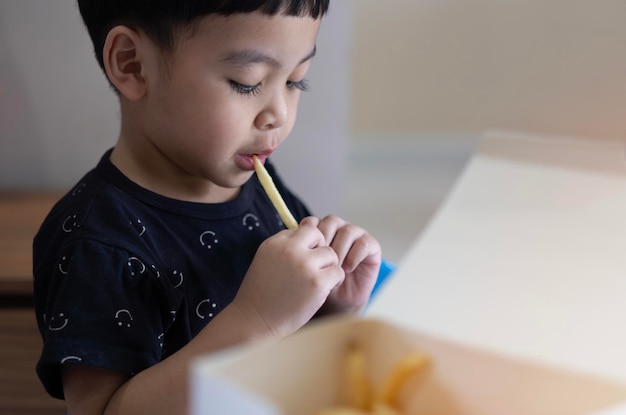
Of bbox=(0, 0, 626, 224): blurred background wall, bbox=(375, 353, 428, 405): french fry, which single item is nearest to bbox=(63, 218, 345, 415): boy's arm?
bbox=(375, 353, 428, 405): french fry

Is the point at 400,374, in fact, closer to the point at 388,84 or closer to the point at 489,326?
the point at 489,326

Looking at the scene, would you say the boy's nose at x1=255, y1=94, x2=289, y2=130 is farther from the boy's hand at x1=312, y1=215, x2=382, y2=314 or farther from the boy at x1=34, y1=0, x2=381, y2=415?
the boy's hand at x1=312, y1=215, x2=382, y2=314

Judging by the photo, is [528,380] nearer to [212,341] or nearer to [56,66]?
[212,341]

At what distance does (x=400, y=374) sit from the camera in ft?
1.05

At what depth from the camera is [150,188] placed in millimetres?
705

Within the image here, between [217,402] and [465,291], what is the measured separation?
0.18 metres

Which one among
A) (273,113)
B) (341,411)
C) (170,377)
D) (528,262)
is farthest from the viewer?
(273,113)

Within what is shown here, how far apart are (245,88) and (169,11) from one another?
96mm

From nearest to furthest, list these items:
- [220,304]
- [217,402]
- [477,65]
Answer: [217,402], [220,304], [477,65]

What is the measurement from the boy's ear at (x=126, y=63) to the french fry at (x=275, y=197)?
0.13 metres

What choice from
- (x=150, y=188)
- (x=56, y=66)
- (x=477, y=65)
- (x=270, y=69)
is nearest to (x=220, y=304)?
(x=150, y=188)

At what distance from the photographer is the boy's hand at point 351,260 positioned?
0.66m

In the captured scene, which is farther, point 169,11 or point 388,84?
point 388,84

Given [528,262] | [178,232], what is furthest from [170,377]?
[528,262]
